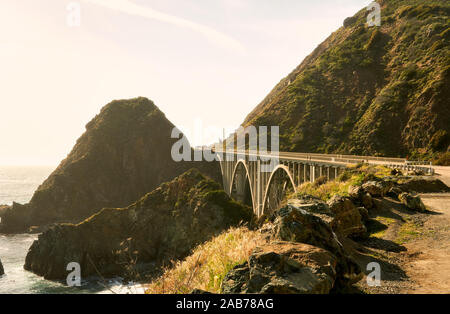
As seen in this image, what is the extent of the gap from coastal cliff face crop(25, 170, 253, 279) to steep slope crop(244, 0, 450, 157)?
2694cm

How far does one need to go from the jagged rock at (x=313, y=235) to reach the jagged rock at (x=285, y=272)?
22.1 inches

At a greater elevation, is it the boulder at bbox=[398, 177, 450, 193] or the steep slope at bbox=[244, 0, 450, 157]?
the steep slope at bbox=[244, 0, 450, 157]

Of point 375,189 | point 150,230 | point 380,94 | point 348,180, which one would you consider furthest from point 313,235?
point 380,94

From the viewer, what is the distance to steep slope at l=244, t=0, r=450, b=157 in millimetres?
43938

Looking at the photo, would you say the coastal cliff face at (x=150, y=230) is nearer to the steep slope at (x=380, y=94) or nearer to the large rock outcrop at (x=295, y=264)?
the steep slope at (x=380, y=94)

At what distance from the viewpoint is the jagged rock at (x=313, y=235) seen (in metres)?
4.28

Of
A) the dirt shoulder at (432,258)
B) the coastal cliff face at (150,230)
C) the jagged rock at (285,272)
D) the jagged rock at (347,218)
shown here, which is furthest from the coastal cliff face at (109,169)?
the jagged rock at (285,272)

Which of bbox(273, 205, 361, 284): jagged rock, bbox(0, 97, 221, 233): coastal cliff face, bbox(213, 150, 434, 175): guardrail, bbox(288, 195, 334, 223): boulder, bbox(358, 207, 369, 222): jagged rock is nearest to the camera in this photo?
bbox(273, 205, 361, 284): jagged rock

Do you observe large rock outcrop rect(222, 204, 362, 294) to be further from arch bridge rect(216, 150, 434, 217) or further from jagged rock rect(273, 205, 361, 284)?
arch bridge rect(216, 150, 434, 217)

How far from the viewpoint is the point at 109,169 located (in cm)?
9825

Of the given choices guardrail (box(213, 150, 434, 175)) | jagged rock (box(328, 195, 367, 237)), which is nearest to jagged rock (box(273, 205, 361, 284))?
jagged rock (box(328, 195, 367, 237))

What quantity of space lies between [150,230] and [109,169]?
67.8 m

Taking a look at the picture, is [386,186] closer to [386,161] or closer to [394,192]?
[394,192]
